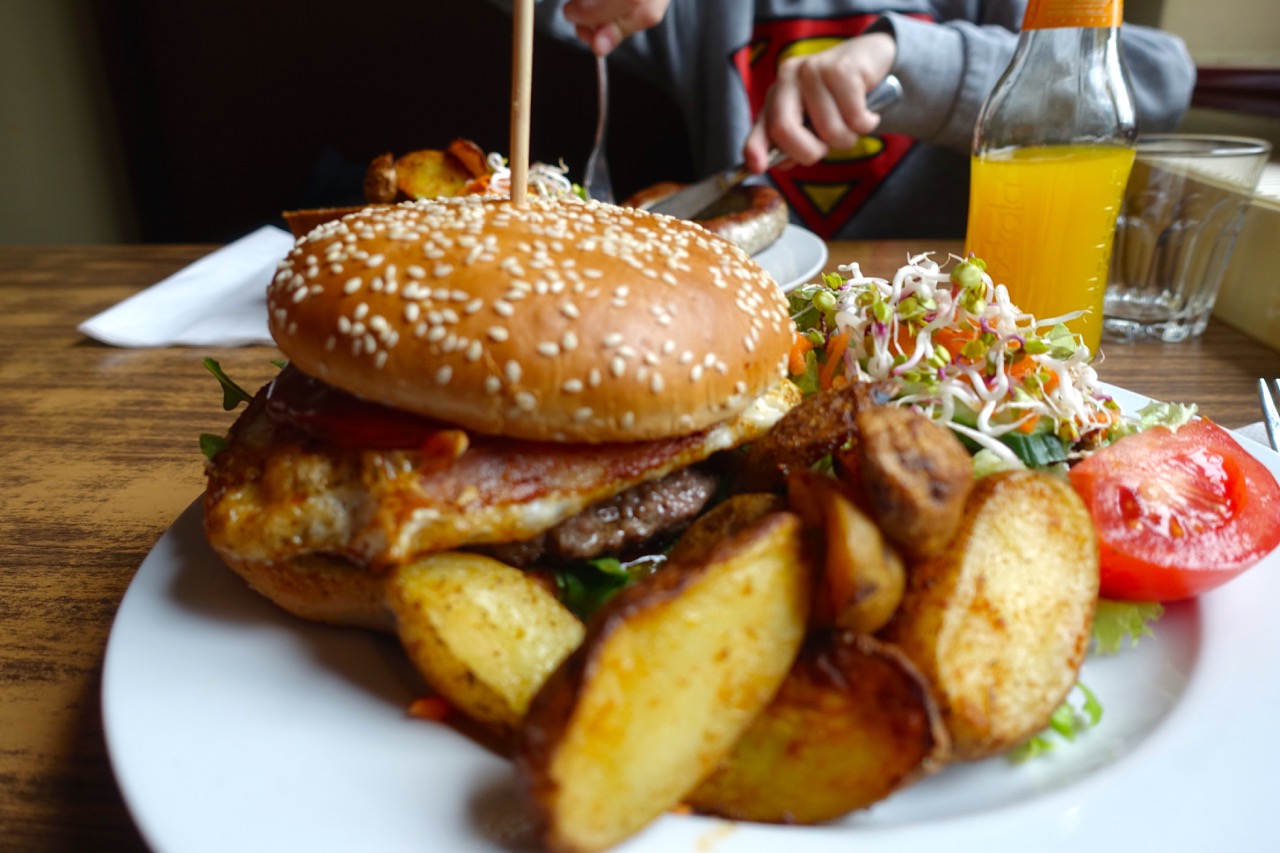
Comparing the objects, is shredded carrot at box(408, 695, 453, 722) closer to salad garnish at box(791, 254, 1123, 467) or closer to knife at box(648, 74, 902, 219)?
salad garnish at box(791, 254, 1123, 467)

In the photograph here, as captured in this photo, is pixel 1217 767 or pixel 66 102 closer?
pixel 1217 767

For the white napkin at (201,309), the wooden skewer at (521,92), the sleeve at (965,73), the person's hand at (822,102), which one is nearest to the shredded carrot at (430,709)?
the wooden skewer at (521,92)

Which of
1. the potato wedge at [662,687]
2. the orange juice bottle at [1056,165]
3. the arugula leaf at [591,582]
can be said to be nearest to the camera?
the potato wedge at [662,687]

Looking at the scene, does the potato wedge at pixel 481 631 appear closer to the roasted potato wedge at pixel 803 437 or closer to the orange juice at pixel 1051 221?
the roasted potato wedge at pixel 803 437

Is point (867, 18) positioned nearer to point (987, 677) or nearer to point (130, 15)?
point (987, 677)

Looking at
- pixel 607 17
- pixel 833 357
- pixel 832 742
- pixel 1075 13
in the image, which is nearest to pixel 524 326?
pixel 832 742

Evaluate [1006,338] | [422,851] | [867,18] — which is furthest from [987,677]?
[867,18]

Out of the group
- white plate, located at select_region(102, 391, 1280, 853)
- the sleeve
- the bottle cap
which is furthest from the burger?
the sleeve
